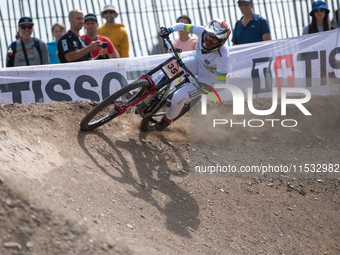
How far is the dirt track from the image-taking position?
11.9ft

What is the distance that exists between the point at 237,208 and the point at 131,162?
5.88 ft

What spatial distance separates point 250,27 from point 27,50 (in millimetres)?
5026

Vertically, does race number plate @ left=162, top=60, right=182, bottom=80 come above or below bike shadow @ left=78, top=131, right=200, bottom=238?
above

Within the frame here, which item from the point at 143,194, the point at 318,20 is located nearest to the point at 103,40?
the point at 143,194

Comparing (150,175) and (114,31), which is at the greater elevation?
(114,31)

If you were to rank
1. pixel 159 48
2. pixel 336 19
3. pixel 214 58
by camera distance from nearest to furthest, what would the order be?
pixel 214 58 → pixel 336 19 → pixel 159 48

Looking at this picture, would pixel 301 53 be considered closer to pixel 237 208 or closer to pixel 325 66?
pixel 325 66

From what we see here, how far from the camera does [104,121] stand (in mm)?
6113

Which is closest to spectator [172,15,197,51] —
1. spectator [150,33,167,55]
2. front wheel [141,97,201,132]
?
spectator [150,33,167,55]

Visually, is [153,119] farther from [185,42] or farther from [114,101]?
[185,42]

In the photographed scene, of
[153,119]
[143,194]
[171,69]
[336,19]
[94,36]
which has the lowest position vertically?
[143,194]

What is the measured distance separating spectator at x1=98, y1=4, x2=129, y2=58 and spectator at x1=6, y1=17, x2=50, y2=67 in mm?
1550

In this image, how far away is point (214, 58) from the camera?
6.36 metres

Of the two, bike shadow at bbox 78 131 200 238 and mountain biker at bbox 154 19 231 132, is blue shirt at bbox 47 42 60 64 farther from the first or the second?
mountain biker at bbox 154 19 231 132
